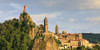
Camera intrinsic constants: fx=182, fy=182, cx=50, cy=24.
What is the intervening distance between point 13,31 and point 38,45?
82.5 metres

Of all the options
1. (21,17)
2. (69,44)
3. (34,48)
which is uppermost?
(21,17)

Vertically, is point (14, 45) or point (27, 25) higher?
point (27, 25)

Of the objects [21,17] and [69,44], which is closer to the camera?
[21,17]

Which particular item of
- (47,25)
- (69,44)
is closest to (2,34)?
(47,25)

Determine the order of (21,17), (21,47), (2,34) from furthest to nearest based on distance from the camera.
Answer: (21,17) → (2,34) → (21,47)

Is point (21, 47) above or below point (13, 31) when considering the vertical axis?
below

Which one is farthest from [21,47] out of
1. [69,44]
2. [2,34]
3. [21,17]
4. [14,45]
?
[69,44]

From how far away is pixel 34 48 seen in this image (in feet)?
55.7

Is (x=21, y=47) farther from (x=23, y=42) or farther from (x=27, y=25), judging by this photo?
(x=27, y=25)

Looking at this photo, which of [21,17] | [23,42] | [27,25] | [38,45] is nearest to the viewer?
[38,45]

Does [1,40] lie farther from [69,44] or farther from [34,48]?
[34,48]

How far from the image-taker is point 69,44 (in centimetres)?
13212

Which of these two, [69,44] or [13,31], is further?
[69,44]

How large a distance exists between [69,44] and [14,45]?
5772cm
